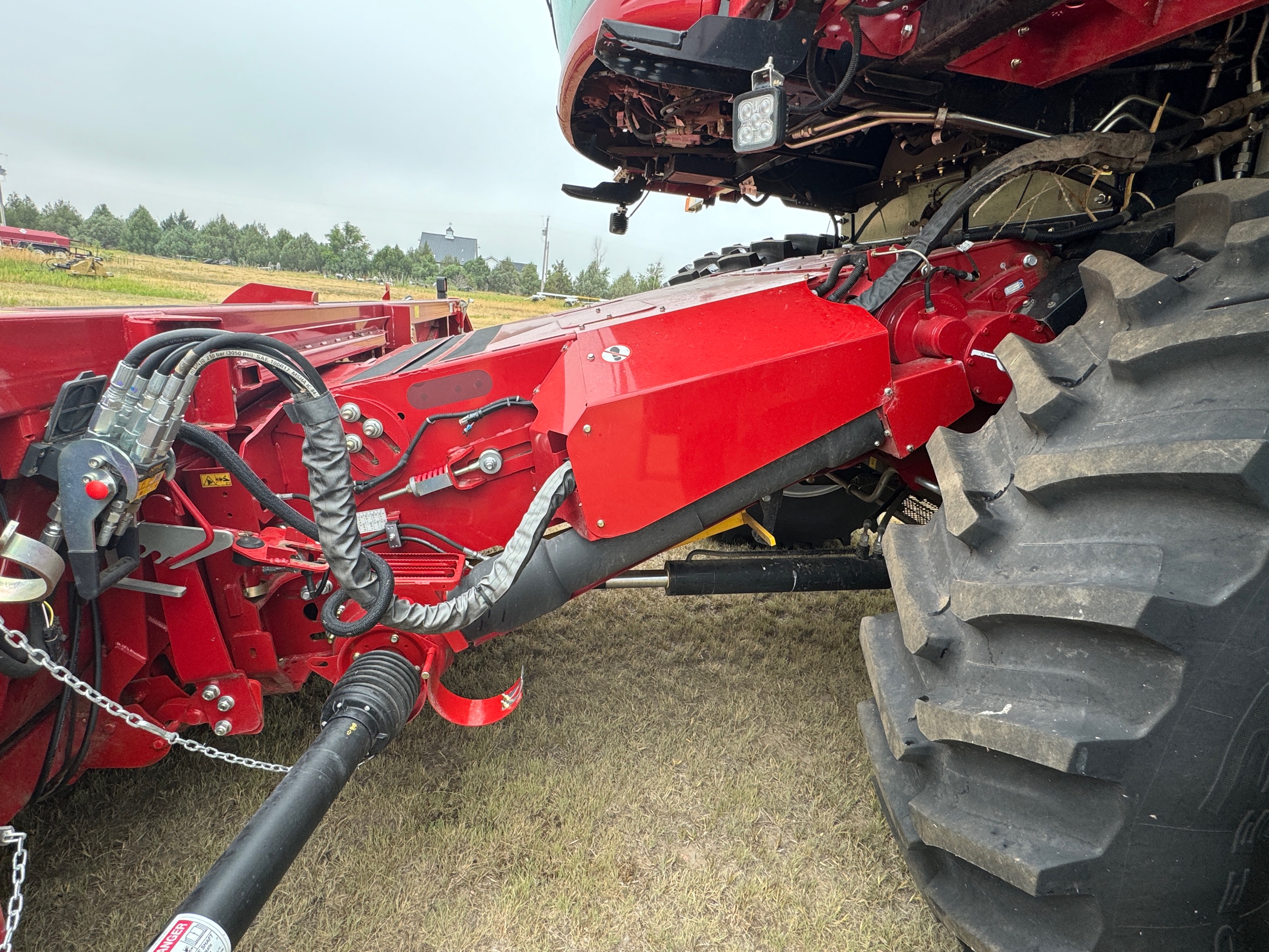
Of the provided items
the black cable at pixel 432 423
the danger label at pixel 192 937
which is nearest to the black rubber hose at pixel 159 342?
the black cable at pixel 432 423

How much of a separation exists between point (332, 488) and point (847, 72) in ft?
5.36

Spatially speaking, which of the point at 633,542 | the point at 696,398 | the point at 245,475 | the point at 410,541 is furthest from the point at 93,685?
the point at 696,398

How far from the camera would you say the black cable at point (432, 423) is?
187 cm

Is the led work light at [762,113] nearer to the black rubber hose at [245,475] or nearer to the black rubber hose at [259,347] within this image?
the black rubber hose at [259,347]

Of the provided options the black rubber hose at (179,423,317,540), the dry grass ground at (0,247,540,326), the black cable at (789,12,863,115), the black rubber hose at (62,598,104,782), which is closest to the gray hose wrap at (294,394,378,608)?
the black rubber hose at (179,423,317,540)

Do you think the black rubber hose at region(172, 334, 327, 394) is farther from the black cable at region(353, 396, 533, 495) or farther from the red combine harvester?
the black cable at region(353, 396, 533, 495)

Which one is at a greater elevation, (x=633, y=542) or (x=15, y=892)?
(x=633, y=542)

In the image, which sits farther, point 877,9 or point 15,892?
point 877,9

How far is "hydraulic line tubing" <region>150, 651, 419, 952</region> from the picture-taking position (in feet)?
3.62

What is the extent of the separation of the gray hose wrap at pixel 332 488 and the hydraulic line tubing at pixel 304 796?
32 cm

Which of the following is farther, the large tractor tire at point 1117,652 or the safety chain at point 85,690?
the safety chain at point 85,690

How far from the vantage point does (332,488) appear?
1.38m

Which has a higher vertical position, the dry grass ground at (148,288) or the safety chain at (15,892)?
the dry grass ground at (148,288)

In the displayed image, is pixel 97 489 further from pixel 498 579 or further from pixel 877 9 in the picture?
pixel 877 9
